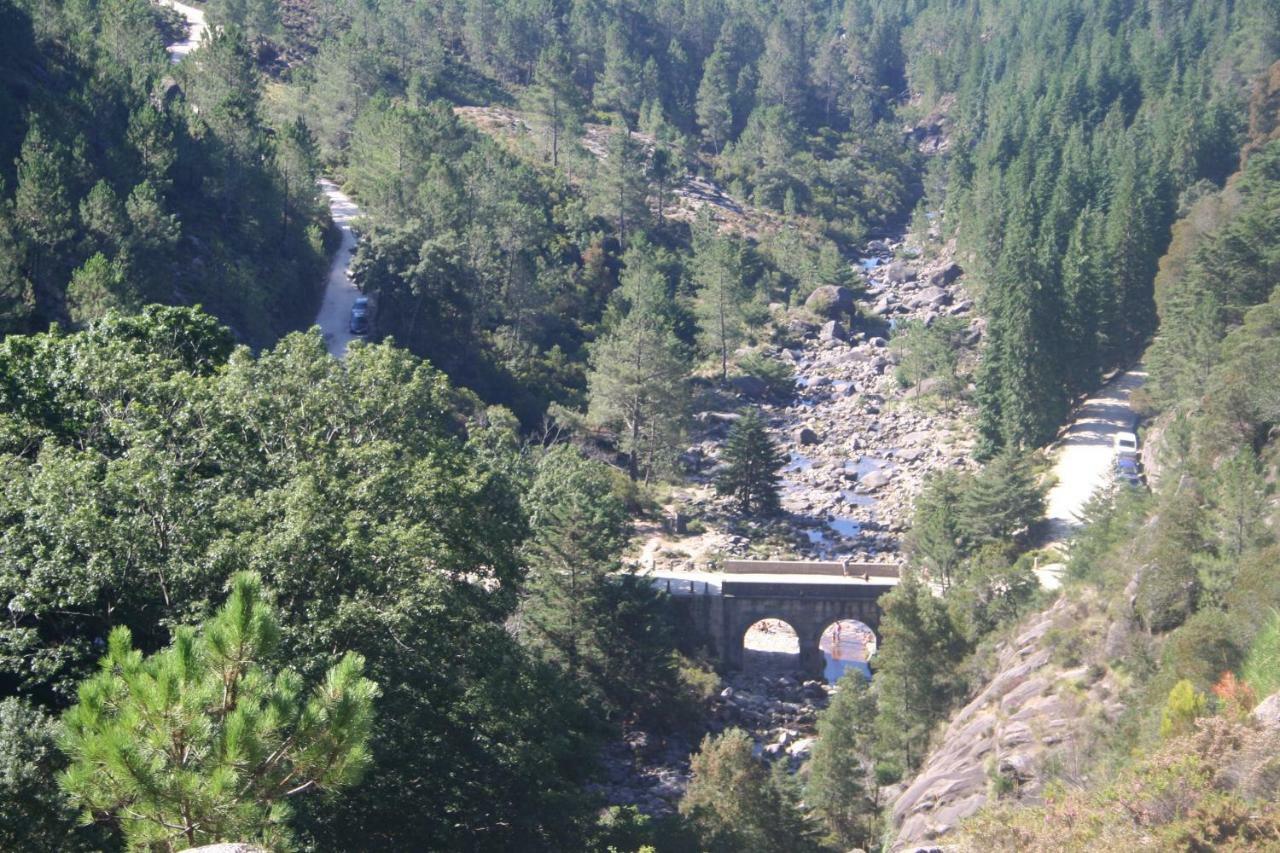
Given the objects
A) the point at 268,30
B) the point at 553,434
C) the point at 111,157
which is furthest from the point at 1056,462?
the point at 268,30

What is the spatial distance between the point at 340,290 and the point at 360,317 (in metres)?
4.62

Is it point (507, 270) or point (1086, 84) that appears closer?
point (507, 270)

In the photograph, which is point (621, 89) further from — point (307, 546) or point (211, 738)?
point (211, 738)

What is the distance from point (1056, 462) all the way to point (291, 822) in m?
38.5

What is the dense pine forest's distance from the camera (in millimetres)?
15500

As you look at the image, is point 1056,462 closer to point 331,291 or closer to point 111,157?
point 331,291

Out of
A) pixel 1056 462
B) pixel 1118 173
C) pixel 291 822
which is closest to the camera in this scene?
pixel 291 822

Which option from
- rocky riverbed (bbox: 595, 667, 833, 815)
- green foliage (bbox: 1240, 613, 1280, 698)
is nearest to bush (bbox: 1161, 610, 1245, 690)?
green foliage (bbox: 1240, 613, 1280, 698)

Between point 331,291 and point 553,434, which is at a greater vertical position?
point 331,291

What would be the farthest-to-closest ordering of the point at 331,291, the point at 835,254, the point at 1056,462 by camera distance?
the point at 835,254
the point at 331,291
the point at 1056,462

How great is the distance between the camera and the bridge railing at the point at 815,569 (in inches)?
1622

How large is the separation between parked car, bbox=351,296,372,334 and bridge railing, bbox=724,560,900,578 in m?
19.1

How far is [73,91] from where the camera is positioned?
156ft

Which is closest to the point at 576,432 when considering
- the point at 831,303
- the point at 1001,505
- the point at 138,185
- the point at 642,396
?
the point at 642,396
